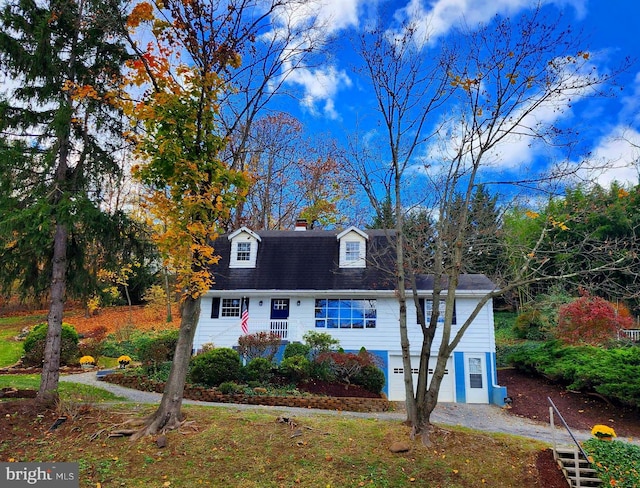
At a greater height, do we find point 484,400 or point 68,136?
point 68,136

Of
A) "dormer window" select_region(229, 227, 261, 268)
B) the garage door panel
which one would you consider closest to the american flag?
"dormer window" select_region(229, 227, 261, 268)

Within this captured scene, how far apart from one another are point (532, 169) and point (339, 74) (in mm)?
4691

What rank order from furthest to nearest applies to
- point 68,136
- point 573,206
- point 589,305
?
1. point 589,305
2. point 68,136
3. point 573,206

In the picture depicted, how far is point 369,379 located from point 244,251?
8041 mm

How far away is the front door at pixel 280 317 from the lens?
54.6 ft

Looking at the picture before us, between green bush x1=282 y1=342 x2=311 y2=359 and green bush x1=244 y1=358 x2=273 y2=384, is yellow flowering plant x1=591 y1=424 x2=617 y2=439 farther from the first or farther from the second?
green bush x1=244 y1=358 x2=273 y2=384

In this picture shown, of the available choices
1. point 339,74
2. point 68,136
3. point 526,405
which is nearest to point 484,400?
point 526,405

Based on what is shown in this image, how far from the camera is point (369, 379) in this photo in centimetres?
1363

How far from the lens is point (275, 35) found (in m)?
8.94

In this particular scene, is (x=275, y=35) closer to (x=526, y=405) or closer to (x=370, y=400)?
(x=370, y=400)

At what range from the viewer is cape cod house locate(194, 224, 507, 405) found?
15.8 meters

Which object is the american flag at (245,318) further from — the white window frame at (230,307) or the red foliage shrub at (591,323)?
the red foliage shrub at (591,323)

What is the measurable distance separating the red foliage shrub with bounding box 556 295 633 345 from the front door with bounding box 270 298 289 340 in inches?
461

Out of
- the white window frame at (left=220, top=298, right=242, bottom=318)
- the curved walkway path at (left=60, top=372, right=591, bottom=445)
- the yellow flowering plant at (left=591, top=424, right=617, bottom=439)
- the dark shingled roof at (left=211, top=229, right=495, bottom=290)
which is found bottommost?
the curved walkway path at (left=60, top=372, right=591, bottom=445)
